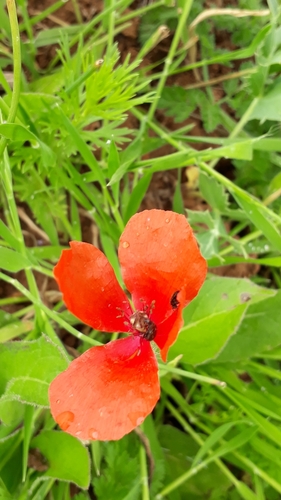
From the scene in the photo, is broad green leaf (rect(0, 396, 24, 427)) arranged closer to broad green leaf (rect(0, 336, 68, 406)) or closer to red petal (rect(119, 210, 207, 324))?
broad green leaf (rect(0, 336, 68, 406))

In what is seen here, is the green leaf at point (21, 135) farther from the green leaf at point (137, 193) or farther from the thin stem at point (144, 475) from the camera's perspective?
the thin stem at point (144, 475)

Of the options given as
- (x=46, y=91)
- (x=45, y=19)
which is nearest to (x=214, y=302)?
(x=46, y=91)

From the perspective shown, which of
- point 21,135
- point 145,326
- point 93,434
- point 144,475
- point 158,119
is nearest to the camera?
point 93,434

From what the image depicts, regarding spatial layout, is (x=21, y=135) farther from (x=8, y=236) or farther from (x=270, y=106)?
(x=270, y=106)

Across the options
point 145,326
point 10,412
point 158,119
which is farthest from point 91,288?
point 158,119

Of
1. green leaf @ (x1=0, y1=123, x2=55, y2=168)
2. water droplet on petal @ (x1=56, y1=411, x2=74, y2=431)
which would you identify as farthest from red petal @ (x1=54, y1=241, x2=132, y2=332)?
green leaf @ (x1=0, y1=123, x2=55, y2=168)

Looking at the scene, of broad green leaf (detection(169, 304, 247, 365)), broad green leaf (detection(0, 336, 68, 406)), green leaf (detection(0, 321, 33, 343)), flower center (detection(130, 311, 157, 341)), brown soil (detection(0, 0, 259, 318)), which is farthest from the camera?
brown soil (detection(0, 0, 259, 318))

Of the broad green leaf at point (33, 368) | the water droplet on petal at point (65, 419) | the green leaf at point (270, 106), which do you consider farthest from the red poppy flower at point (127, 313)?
the green leaf at point (270, 106)
